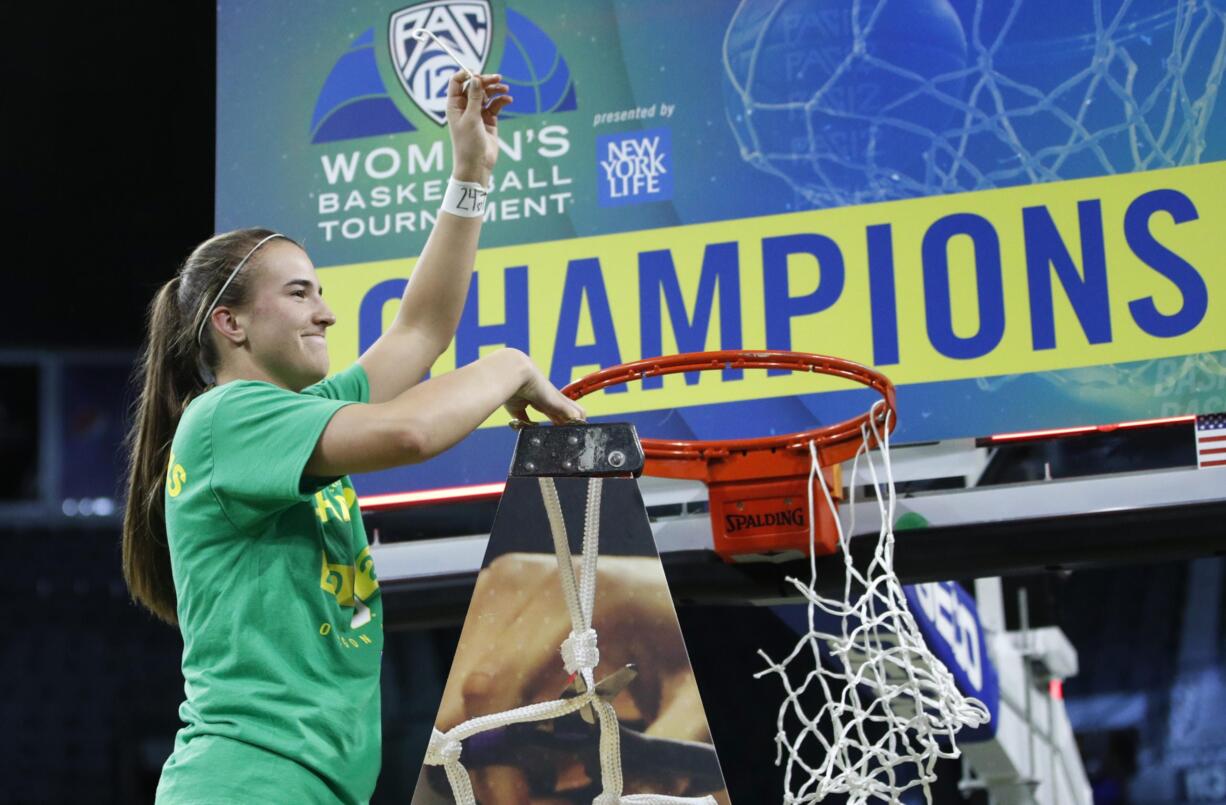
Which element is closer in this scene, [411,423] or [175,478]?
[411,423]

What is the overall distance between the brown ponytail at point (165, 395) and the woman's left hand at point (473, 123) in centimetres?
23

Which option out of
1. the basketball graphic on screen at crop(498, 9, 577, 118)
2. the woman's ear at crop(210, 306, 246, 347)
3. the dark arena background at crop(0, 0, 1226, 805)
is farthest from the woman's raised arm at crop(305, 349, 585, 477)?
the basketball graphic on screen at crop(498, 9, 577, 118)

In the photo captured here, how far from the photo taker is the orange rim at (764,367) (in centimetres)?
202

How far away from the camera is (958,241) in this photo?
2.21 m

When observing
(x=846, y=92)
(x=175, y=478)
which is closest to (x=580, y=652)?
(x=175, y=478)

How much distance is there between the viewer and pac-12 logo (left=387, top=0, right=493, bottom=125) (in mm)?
2539

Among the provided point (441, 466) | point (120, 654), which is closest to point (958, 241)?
point (441, 466)

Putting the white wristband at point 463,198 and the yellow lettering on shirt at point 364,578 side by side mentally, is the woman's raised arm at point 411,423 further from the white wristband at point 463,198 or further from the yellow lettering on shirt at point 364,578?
the white wristband at point 463,198

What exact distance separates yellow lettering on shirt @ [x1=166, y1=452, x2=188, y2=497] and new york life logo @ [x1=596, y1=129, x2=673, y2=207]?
1057mm

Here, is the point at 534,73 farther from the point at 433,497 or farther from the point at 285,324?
the point at 285,324

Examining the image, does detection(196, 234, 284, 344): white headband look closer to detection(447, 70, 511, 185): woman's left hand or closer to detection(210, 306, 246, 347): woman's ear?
detection(210, 306, 246, 347): woman's ear

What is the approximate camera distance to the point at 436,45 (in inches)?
101

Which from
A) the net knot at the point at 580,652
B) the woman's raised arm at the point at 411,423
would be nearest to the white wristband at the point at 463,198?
the woman's raised arm at the point at 411,423

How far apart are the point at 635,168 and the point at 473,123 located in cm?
74
